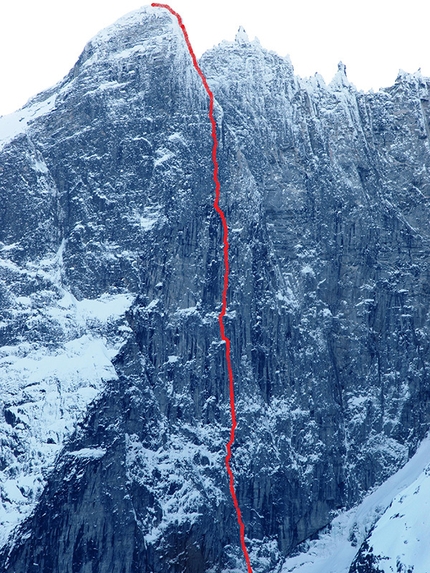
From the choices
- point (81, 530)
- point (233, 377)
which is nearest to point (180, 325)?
point (233, 377)

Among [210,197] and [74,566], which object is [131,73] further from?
[74,566]

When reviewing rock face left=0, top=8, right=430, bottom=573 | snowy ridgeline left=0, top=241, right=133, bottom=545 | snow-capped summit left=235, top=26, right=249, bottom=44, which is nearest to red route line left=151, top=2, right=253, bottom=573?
rock face left=0, top=8, right=430, bottom=573

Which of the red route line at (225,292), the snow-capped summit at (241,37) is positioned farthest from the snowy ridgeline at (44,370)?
the snow-capped summit at (241,37)

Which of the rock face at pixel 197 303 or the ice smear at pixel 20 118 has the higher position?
the ice smear at pixel 20 118

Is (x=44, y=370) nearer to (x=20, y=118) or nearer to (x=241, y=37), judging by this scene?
(x=20, y=118)

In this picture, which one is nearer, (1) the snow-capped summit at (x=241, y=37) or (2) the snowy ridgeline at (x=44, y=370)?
(2) the snowy ridgeline at (x=44, y=370)

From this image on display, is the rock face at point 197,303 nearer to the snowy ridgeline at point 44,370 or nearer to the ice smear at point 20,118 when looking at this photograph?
the snowy ridgeline at point 44,370
